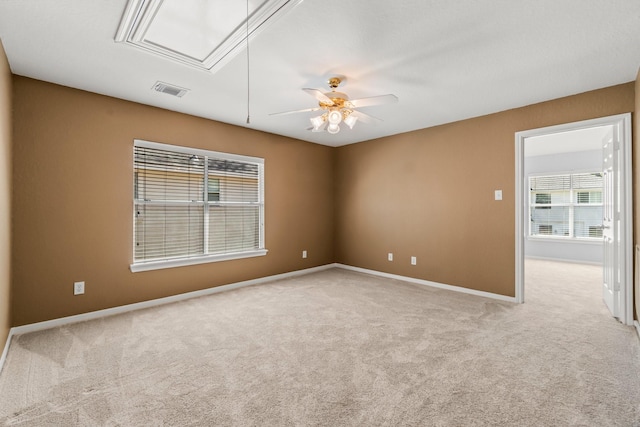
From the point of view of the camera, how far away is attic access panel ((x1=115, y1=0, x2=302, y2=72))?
1890 mm

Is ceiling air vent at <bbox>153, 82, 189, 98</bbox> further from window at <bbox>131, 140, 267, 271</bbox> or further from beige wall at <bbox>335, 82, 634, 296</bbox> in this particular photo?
beige wall at <bbox>335, 82, 634, 296</bbox>

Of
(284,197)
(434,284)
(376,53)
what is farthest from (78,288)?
(434,284)

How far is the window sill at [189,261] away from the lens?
140 inches

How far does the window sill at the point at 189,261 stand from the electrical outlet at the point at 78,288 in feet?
1.52

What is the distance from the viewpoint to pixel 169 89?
10.5ft

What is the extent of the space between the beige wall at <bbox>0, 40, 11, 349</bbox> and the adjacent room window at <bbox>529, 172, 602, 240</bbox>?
9138 millimetres

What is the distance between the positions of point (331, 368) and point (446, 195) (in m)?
3.18

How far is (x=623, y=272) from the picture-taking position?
3.06 m

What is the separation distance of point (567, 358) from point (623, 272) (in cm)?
144

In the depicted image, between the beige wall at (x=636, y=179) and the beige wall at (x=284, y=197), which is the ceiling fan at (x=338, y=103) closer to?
the beige wall at (x=284, y=197)

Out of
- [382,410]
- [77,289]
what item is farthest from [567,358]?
[77,289]

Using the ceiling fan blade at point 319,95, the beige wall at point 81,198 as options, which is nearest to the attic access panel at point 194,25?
the ceiling fan blade at point 319,95

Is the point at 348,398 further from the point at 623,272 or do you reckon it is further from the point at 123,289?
the point at 623,272

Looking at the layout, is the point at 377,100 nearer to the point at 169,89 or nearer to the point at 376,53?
the point at 376,53
